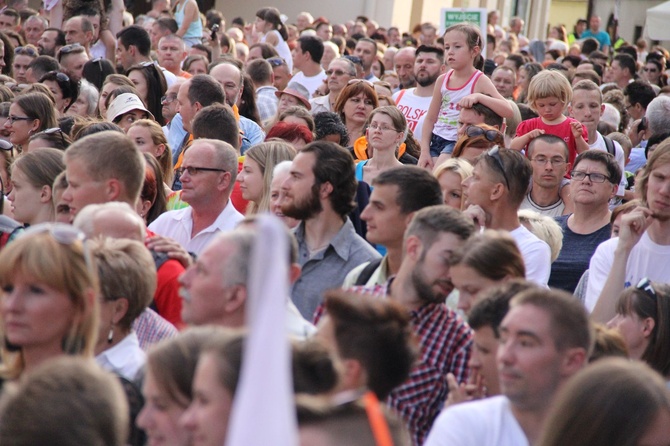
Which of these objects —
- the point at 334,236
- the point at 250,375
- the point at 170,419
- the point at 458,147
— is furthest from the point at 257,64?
the point at 250,375

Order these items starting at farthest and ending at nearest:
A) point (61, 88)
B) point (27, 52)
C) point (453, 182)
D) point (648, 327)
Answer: point (27, 52)
point (61, 88)
point (453, 182)
point (648, 327)

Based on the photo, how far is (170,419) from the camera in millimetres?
3057

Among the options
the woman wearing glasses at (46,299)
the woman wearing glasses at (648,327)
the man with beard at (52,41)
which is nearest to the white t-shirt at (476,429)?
the woman wearing glasses at (46,299)

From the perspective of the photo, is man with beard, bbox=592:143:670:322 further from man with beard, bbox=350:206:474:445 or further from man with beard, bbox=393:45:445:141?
man with beard, bbox=393:45:445:141

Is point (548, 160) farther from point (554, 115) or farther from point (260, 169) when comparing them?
point (260, 169)

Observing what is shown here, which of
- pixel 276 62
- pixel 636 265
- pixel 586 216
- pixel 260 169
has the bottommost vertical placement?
pixel 636 265

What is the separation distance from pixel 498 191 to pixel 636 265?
2.79ft

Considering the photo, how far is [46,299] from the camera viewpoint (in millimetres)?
3779

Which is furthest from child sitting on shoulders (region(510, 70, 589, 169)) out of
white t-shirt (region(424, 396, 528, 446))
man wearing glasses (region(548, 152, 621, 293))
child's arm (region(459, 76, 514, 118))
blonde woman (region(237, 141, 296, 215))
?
white t-shirt (region(424, 396, 528, 446))

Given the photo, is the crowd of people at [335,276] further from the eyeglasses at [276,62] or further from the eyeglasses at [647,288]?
the eyeglasses at [276,62]

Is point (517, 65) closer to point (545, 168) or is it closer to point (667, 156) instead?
point (545, 168)

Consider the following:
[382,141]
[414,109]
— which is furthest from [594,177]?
[414,109]

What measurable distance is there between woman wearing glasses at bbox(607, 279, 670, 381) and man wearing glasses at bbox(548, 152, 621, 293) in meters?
1.75

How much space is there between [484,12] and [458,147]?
6.36 m
